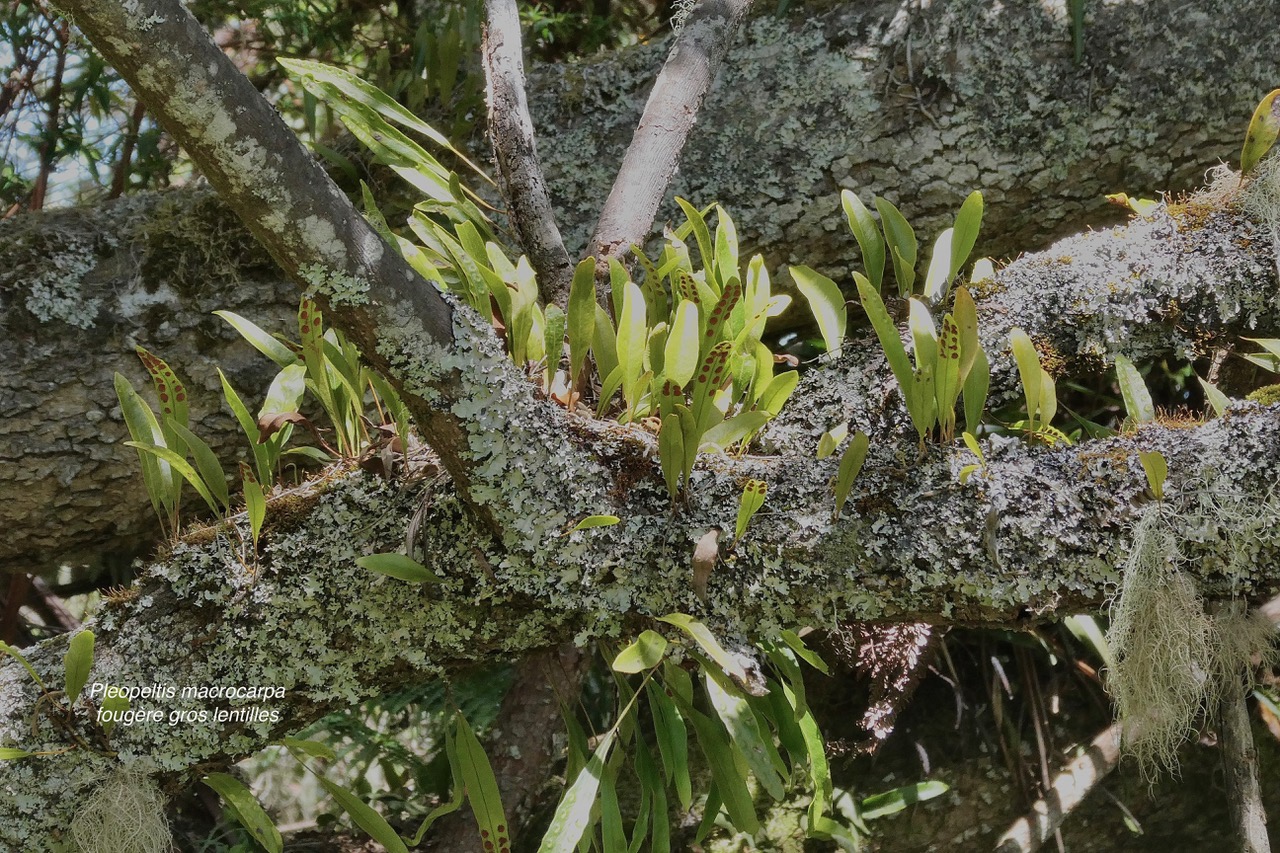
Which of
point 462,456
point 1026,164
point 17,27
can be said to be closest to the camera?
point 462,456

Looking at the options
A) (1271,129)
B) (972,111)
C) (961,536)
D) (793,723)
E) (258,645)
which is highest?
(972,111)

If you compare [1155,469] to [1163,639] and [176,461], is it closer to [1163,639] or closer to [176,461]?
[1163,639]

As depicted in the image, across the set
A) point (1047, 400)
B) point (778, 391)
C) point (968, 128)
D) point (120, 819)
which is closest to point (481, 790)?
point (120, 819)

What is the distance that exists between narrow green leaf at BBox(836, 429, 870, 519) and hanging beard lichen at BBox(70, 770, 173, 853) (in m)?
0.82

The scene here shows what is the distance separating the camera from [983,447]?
1.10m

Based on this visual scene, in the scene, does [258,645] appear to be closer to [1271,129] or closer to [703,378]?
[703,378]

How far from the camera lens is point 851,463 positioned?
1.01m

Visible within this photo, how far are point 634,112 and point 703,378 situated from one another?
0.87m

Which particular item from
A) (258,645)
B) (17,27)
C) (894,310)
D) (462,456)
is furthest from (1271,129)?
(17,27)

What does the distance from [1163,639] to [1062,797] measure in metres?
0.81

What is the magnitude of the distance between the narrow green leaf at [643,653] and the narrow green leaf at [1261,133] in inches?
42.2

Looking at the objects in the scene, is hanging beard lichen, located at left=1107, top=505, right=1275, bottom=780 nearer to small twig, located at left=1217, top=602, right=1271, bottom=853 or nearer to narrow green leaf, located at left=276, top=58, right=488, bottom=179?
small twig, located at left=1217, top=602, right=1271, bottom=853

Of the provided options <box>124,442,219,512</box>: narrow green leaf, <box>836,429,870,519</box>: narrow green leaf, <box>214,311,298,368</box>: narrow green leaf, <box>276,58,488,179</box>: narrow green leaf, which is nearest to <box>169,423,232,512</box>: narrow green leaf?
<box>124,442,219,512</box>: narrow green leaf

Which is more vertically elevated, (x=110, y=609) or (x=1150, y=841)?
(x=110, y=609)
